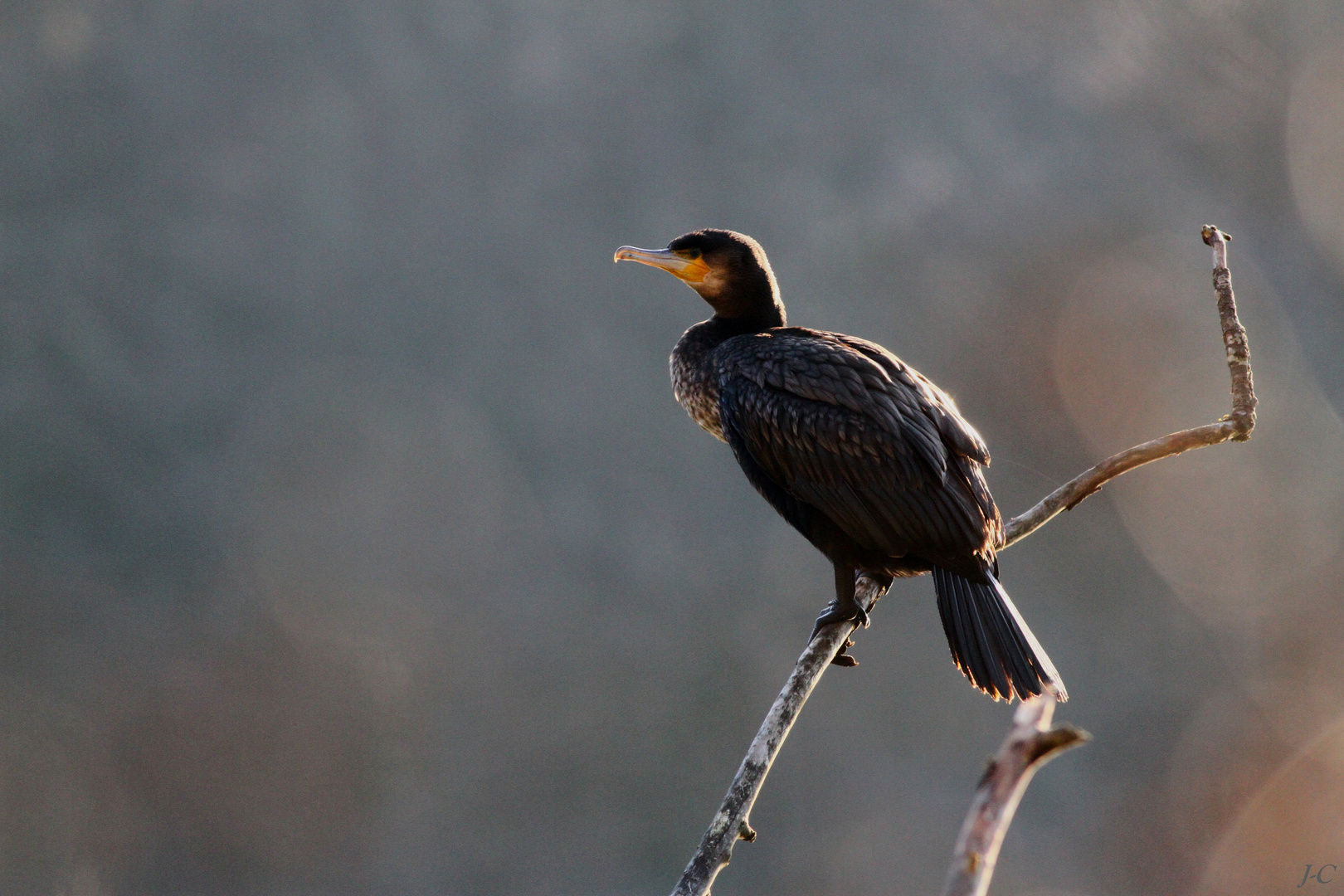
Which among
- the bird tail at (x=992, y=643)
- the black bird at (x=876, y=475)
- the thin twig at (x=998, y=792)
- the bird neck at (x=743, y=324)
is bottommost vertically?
the thin twig at (x=998, y=792)

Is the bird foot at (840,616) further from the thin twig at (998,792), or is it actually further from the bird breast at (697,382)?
the thin twig at (998,792)

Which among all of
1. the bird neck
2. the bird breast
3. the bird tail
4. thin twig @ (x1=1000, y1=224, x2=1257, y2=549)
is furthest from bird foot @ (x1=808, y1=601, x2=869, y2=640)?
the bird neck

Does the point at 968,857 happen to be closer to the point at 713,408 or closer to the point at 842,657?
the point at 842,657

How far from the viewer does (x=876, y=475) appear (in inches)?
87.4

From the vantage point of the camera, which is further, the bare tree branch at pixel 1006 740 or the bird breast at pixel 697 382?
the bird breast at pixel 697 382

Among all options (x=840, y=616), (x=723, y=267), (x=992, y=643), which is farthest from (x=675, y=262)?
(x=992, y=643)

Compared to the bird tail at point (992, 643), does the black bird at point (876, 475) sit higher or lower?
higher

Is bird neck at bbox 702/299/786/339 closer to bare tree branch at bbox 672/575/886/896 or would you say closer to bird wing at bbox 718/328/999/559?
bird wing at bbox 718/328/999/559

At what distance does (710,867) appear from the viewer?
58.9 inches

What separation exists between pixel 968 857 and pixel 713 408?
193cm

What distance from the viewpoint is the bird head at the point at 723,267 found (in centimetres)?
284

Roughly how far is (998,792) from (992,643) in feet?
4.37

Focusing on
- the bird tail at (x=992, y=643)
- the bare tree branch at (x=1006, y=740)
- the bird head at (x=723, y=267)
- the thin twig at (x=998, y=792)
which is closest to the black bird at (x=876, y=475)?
the bird tail at (x=992, y=643)

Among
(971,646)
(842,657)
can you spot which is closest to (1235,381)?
(971,646)
